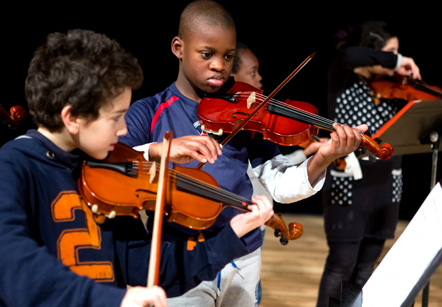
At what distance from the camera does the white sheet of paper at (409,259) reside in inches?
36.7

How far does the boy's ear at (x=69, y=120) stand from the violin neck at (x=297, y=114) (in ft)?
1.98

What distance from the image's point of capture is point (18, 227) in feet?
2.51

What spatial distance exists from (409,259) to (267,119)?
51 cm

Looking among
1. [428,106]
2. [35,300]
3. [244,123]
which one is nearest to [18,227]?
[35,300]

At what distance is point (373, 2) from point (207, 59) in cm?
254

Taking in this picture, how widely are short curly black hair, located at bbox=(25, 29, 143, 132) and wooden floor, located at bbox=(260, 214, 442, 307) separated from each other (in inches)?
69.4

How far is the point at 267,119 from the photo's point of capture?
1.33 m

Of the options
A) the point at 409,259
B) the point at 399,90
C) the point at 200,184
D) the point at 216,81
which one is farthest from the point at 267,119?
the point at 399,90

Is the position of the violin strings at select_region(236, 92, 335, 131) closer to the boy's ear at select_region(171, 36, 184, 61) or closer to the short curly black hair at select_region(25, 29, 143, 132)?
the boy's ear at select_region(171, 36, 184, 61)

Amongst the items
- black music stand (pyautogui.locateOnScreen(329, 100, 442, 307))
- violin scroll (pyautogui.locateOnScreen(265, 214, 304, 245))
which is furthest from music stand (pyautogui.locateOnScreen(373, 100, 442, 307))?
violin scroll (pyautogui.locateOnScreen(265, 214, 304, 245))

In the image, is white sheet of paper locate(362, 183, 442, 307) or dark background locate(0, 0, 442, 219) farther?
dark background locate(0, 0, 442, 219)

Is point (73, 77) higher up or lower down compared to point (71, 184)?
higher up

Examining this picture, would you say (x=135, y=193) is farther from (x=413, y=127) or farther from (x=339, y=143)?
(x=413, y=127)

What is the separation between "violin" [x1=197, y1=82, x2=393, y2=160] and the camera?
1259 millimetres
